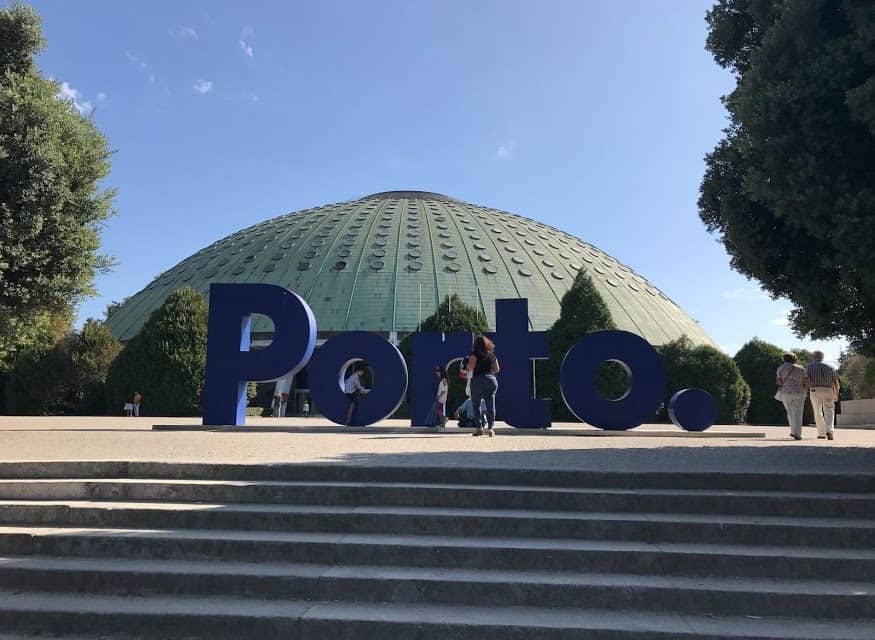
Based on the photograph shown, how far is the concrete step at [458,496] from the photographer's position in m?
6.00

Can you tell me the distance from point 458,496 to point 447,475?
54 cm

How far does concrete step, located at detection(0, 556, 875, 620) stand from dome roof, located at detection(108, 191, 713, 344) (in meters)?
42.3

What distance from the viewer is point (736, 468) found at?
7293 millimetres

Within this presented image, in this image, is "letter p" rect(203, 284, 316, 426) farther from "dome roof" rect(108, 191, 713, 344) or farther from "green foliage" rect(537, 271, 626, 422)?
"dome roof" rect(108, 191, 713, 344)

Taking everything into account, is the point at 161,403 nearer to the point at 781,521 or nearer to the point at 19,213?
the point at 19,213

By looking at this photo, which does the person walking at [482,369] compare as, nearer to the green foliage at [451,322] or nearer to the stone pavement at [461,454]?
the stone pavement at [461,454]

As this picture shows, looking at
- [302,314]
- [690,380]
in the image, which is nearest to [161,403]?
[302,314]

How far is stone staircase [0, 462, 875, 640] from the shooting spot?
4.45 m

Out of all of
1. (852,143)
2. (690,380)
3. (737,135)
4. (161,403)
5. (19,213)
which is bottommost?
(161,403)

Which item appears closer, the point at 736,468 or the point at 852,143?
the point at 736,468

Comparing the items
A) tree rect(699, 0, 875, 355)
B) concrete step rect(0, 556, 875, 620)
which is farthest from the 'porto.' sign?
concrete step rect(0, 556, 875, 620)

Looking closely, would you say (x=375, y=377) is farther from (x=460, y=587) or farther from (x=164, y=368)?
(x=164, y=368)

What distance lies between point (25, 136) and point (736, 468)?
1223 cm

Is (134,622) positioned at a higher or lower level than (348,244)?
lower
